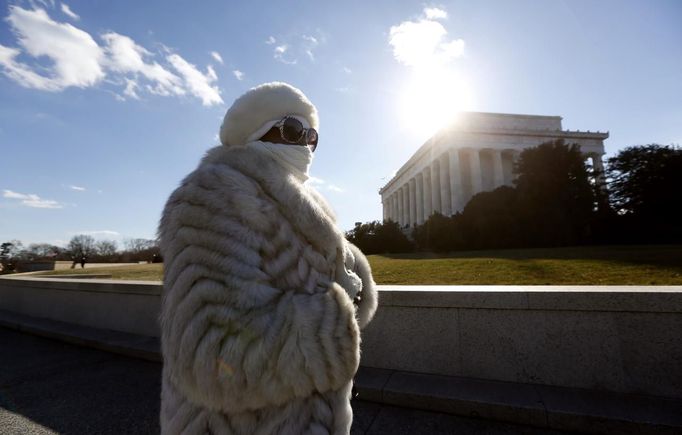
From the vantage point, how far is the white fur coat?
1229mm

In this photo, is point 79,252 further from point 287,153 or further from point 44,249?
point 287,153

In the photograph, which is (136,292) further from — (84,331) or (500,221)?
(500,221)

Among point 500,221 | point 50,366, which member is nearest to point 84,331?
point 50,366

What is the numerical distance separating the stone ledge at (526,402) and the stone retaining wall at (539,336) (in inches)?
5.8

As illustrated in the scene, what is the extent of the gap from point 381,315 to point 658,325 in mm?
3064

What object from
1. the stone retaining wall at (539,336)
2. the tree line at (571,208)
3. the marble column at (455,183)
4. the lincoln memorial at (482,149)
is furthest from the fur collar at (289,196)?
the marble column at (455,183)

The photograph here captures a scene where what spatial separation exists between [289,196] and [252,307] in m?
0.55

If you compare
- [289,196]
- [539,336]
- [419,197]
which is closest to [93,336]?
[289,196]

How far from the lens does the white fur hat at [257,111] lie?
6.16 feet

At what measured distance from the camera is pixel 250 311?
126 centimetres

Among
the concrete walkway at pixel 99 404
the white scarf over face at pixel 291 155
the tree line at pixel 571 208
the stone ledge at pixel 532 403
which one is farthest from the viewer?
the tree line at pixel 571 208

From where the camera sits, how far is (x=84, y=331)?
24.5 ft

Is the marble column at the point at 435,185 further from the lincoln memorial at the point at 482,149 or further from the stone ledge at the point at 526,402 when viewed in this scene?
the stone ledge at the point at 526,402

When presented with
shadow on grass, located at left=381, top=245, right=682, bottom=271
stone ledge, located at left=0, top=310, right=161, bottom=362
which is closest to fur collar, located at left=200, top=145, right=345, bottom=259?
stone ledge, located at left=0, top=310, right=161, bottom=362
